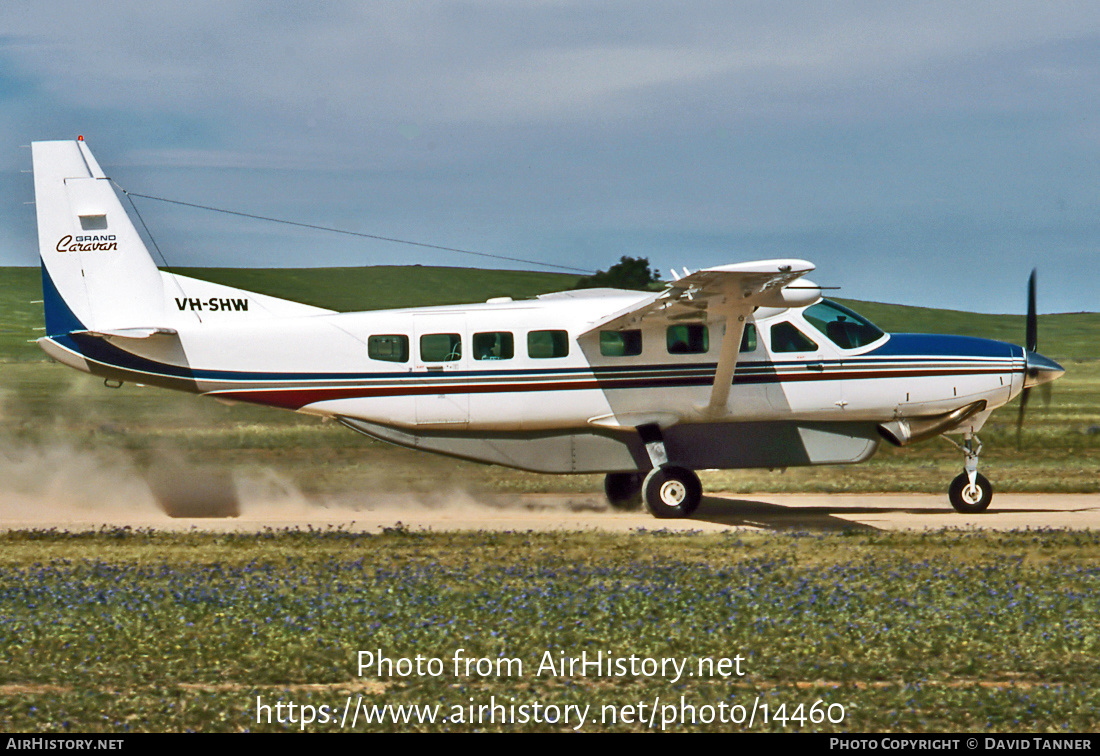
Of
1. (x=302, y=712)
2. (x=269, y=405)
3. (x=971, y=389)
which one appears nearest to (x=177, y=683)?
(x=302, y=712)

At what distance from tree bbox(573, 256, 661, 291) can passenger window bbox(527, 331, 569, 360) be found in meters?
4.43

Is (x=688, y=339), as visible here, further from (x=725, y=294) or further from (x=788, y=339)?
(x=725, y=294)

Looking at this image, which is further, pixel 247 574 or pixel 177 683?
pixel 247 574

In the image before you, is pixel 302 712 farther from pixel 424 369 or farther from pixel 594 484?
pixel 594 484

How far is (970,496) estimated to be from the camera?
18.1 m

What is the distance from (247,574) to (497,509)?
7238mm

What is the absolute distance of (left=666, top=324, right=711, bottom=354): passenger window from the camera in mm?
17422

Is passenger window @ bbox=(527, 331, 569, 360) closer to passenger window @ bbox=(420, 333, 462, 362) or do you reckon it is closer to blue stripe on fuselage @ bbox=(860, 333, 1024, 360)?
passenger window @ bbox=(420, 333, 462, 362)

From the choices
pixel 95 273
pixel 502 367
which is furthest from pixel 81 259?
pixel 502 367

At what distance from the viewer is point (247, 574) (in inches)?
487

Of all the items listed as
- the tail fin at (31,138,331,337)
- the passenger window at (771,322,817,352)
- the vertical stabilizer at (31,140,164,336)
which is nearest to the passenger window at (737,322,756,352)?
the passenger window at (771,322,817,352)

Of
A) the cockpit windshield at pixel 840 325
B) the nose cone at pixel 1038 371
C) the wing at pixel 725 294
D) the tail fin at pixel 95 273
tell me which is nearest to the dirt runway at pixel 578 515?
the nose cone at pixel 1038 371

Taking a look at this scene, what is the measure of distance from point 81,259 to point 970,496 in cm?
1397

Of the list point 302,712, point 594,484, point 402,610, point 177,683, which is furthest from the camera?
point 594,484
